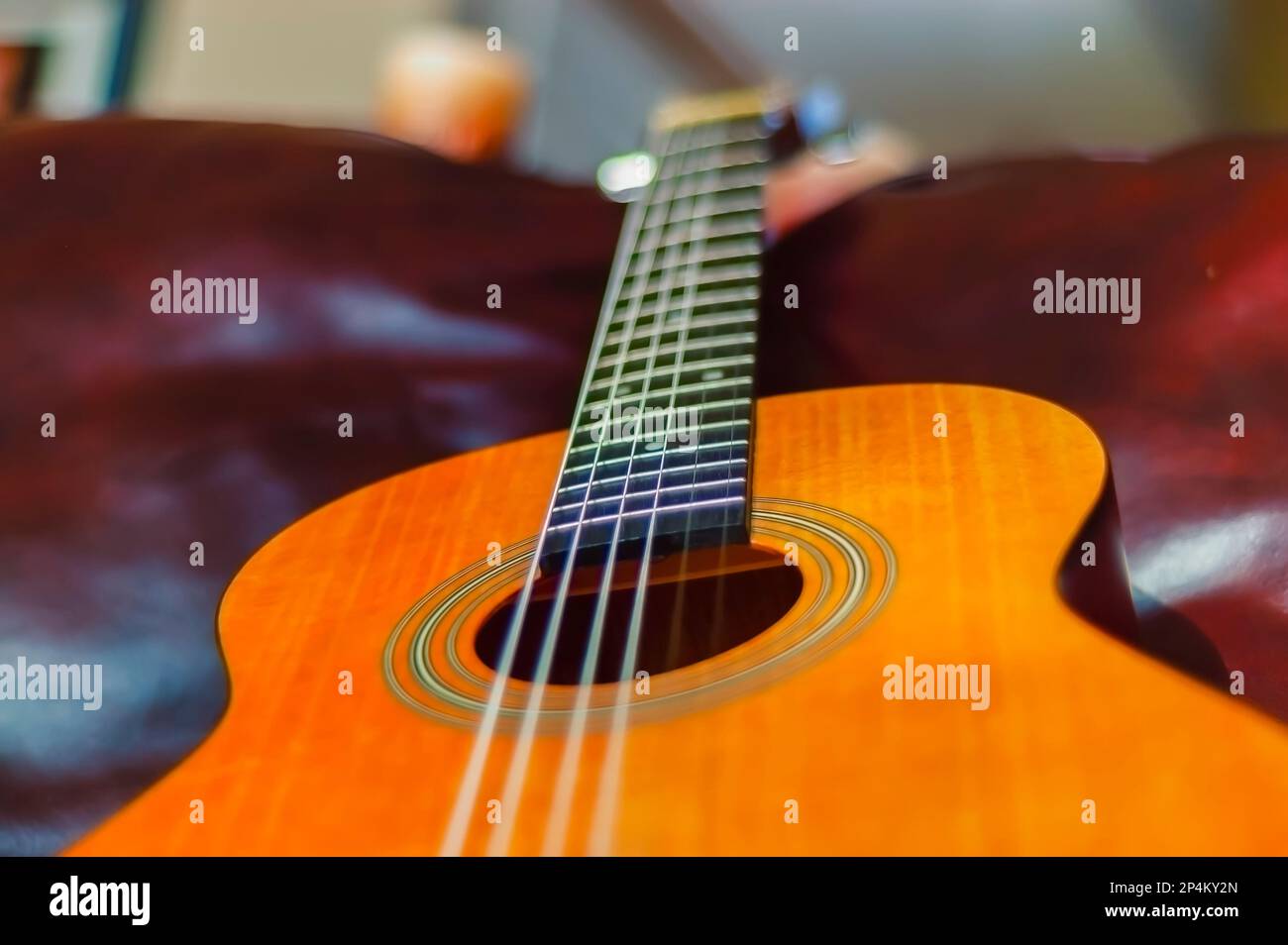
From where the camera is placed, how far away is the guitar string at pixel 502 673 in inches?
15.4

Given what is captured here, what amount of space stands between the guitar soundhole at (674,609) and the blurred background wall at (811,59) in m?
1.19

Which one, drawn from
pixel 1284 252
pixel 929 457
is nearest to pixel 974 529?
pixel 929 457

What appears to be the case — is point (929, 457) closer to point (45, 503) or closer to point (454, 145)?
point (45, 503)

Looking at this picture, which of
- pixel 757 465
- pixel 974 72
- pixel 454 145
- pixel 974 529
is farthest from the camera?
pixel 974 72

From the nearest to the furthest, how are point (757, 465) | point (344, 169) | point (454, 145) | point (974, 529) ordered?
point (974, 529)
point (757, 465)
point (344, 169)
point (454, 145)

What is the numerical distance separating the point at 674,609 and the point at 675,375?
19 centimetres

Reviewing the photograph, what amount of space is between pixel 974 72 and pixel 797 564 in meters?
1.59

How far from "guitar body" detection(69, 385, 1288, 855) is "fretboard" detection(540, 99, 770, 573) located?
0.03 metres

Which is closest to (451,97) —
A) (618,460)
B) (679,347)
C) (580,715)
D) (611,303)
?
(611,303)

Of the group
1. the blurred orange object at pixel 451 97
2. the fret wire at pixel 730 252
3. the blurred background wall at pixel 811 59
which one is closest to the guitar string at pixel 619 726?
the fret wire at pixel 730 252

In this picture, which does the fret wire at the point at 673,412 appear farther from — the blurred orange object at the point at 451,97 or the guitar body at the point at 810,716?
the blurred orange object at the point at 451,97
